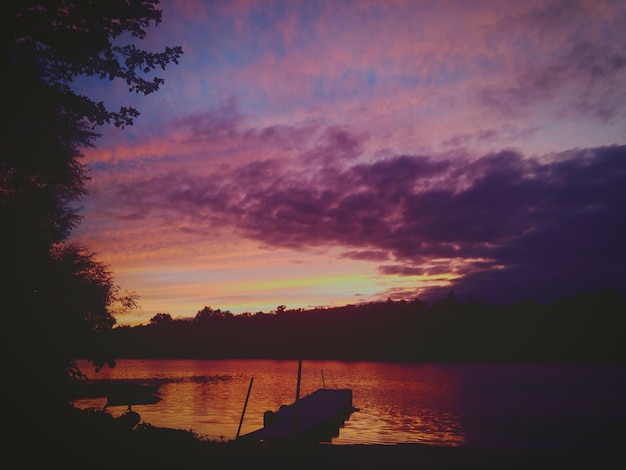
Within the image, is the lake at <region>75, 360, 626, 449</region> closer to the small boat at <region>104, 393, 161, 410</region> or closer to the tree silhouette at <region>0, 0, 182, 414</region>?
the small boat at <region>104, 393, 161, 410</region>

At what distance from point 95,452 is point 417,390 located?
68251mm

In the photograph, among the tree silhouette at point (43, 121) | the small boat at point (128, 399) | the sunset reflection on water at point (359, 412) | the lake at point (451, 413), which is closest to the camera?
the tree silhouette at point (43, 121)

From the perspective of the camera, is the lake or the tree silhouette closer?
the tree silhouette

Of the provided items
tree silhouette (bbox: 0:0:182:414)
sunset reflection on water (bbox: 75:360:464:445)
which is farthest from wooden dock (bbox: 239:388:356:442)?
tree silhouette (bbox: 0:0:182:414)

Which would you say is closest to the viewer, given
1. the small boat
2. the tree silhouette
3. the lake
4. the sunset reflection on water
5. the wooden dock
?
the tree silhouette

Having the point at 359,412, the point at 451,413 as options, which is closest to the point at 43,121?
the point at 359,412

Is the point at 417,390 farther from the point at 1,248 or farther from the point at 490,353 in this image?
the point at 490,353

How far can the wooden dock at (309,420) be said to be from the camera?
92.0ft

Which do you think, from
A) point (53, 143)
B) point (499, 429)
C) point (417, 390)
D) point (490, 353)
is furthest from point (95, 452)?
point (490, 353)

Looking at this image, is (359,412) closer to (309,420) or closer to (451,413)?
(451,413)

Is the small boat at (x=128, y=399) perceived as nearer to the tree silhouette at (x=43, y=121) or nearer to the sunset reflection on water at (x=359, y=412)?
the sunset reflection on water at (x=359, y=412)

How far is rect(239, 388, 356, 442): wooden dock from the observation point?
28.0m

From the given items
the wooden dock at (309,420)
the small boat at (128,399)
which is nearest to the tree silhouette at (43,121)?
the wooden dock at (309,420)

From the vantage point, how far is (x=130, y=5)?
14.6m
